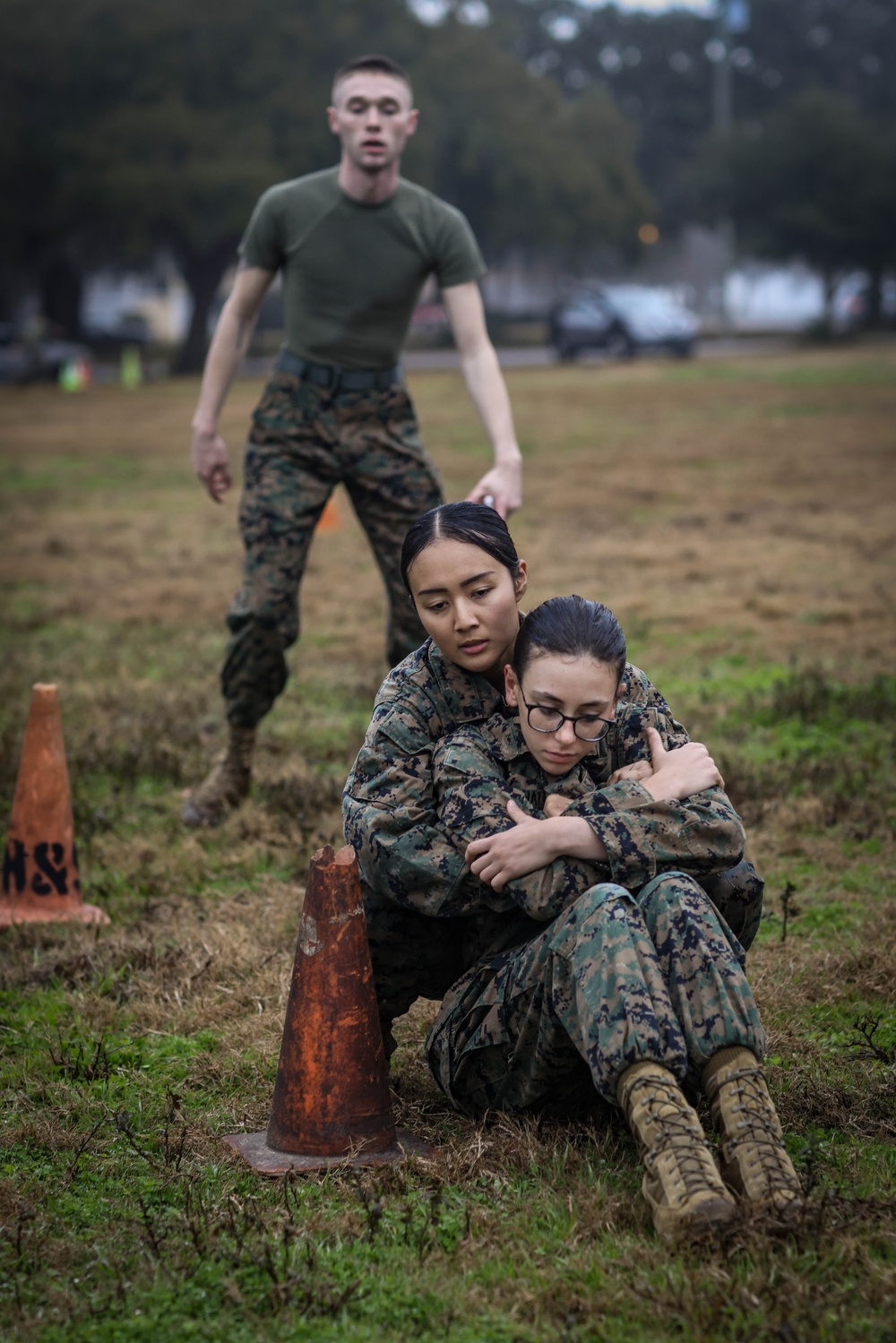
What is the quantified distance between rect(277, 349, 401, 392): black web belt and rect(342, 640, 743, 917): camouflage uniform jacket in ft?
7.99

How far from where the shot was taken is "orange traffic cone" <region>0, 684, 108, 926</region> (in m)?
5.14

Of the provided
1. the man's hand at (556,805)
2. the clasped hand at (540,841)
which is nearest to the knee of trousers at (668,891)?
the clasped hand at (540,841)

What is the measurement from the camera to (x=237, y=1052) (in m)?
3.95

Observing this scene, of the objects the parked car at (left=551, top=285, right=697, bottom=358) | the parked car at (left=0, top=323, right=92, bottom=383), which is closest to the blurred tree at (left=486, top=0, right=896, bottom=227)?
the parked car at (left=551, top=285, right=697, bottom=358)

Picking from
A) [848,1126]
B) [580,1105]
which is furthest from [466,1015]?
[848,1126]

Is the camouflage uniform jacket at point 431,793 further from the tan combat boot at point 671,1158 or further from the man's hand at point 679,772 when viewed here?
the tan combat boot at point 671,1158

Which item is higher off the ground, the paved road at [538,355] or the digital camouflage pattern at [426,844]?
the paved road at [538,355]

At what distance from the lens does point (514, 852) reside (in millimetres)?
3127

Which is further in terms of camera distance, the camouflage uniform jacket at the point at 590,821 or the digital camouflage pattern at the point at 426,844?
the digital camouflage pattern at the point at 426,844

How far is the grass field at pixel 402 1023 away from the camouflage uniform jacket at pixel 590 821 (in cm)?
55

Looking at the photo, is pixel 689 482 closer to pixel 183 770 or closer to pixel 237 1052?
pixel 183 770

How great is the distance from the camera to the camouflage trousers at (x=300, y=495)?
5723 mm

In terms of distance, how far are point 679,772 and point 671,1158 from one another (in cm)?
81

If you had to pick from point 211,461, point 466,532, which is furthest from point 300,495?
point 466,532
